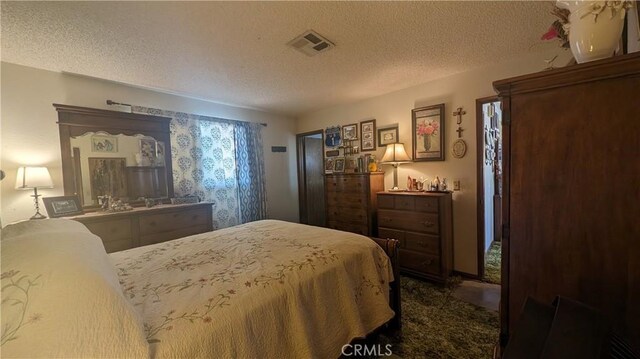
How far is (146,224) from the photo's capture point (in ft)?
8.43

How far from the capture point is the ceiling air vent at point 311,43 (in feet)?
6.12

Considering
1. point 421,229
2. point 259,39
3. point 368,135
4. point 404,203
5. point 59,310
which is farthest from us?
point 368,135

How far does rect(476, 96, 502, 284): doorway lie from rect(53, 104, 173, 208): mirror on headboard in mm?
3723

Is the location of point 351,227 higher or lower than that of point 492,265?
higher

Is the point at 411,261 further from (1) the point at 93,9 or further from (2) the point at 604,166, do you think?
(1) the point at 93,9

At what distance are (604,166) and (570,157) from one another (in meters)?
0.09

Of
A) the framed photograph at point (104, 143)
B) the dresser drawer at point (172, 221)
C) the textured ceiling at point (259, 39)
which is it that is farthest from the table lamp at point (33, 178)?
the textured ceiling at point (259, 39)

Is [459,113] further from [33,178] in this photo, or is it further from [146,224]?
[33,178]

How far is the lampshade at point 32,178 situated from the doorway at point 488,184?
3983mm

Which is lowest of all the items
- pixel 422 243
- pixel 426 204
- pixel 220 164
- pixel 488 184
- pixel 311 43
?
pixel 422 243

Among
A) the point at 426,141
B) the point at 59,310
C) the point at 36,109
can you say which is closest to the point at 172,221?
the point at 36,109

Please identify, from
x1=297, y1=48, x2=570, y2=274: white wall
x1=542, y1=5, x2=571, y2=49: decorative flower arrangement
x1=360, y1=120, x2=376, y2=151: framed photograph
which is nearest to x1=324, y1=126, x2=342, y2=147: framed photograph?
x1=360, y1=120, x2=376, y2=151: framed photograph

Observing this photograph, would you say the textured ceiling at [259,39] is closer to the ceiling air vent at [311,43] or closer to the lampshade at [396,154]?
the ceiling air vent at [311,43]

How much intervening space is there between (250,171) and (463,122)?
3113mm
